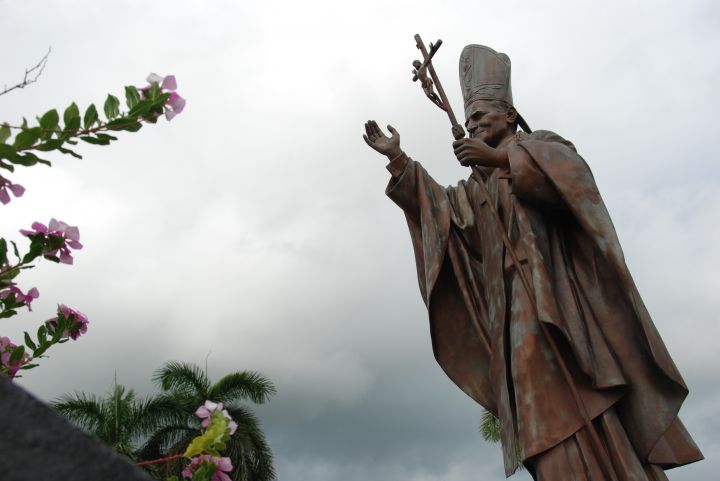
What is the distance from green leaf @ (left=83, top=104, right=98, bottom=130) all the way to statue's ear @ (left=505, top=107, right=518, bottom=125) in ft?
13.3

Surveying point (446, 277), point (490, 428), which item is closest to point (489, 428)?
point (490, 428)

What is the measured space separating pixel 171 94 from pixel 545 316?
9.22ft

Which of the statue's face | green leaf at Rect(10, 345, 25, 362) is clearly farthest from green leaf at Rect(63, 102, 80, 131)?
the statue's face

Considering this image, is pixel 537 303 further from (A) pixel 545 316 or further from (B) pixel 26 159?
(B) pixel 26 159

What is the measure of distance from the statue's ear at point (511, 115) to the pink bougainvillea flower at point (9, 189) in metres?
4.21

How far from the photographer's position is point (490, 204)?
5.20m

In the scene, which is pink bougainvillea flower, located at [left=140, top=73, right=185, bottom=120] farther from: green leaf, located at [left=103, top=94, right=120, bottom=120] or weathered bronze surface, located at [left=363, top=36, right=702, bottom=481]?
weathered bronze surface, located at [left=363, top=36, right=702, bottom=481]

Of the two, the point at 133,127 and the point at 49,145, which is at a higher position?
the point at 133,127

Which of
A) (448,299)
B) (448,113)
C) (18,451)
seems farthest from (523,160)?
(18,451)

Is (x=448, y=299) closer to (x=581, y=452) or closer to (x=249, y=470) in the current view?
(x=581, y=452)

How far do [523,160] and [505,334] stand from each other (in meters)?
1.16

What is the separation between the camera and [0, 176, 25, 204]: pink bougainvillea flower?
2486mm

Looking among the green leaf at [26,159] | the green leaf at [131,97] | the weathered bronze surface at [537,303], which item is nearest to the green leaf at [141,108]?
the green leaf at [131,97]

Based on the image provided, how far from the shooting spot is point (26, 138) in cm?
229
